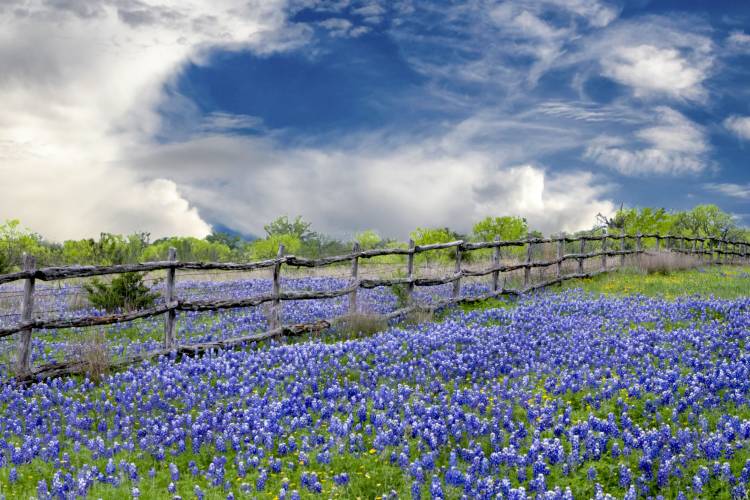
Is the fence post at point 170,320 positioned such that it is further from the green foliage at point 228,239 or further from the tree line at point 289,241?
the green foliage at point 228,239

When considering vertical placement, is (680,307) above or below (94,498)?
above

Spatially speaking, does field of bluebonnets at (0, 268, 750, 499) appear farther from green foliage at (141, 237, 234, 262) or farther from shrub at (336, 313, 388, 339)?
green foliage at (141, 237, 234, 262)

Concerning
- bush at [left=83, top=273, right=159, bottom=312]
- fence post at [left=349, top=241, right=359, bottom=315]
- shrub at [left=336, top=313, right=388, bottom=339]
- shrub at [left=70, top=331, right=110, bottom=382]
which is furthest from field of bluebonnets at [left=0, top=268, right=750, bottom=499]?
bush at [left=83, top=273, right=159, bottom=312]

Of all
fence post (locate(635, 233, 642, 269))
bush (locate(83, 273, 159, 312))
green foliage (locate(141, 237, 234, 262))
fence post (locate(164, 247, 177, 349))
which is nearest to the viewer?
fence post (locate(164, 247, 177, 349))

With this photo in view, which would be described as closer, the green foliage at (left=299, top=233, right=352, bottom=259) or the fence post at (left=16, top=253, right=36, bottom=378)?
the fence post at (left=16, top=253, right=36, bottom=378)

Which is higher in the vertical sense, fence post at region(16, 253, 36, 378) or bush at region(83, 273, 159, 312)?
bush at region(83, 273, 159, 312)

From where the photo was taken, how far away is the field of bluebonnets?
5.79 m

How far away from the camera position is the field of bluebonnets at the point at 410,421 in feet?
19.0

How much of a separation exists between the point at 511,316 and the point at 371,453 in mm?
7877

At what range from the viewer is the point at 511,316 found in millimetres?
13680

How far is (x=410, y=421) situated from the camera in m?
7.12

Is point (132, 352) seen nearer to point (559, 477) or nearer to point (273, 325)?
point (273, 325)

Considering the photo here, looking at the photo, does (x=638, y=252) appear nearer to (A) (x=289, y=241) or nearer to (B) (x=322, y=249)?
(B) (x=322, y=249)

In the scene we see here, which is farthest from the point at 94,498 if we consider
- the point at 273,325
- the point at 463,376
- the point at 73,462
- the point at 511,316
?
the point at 511,316
